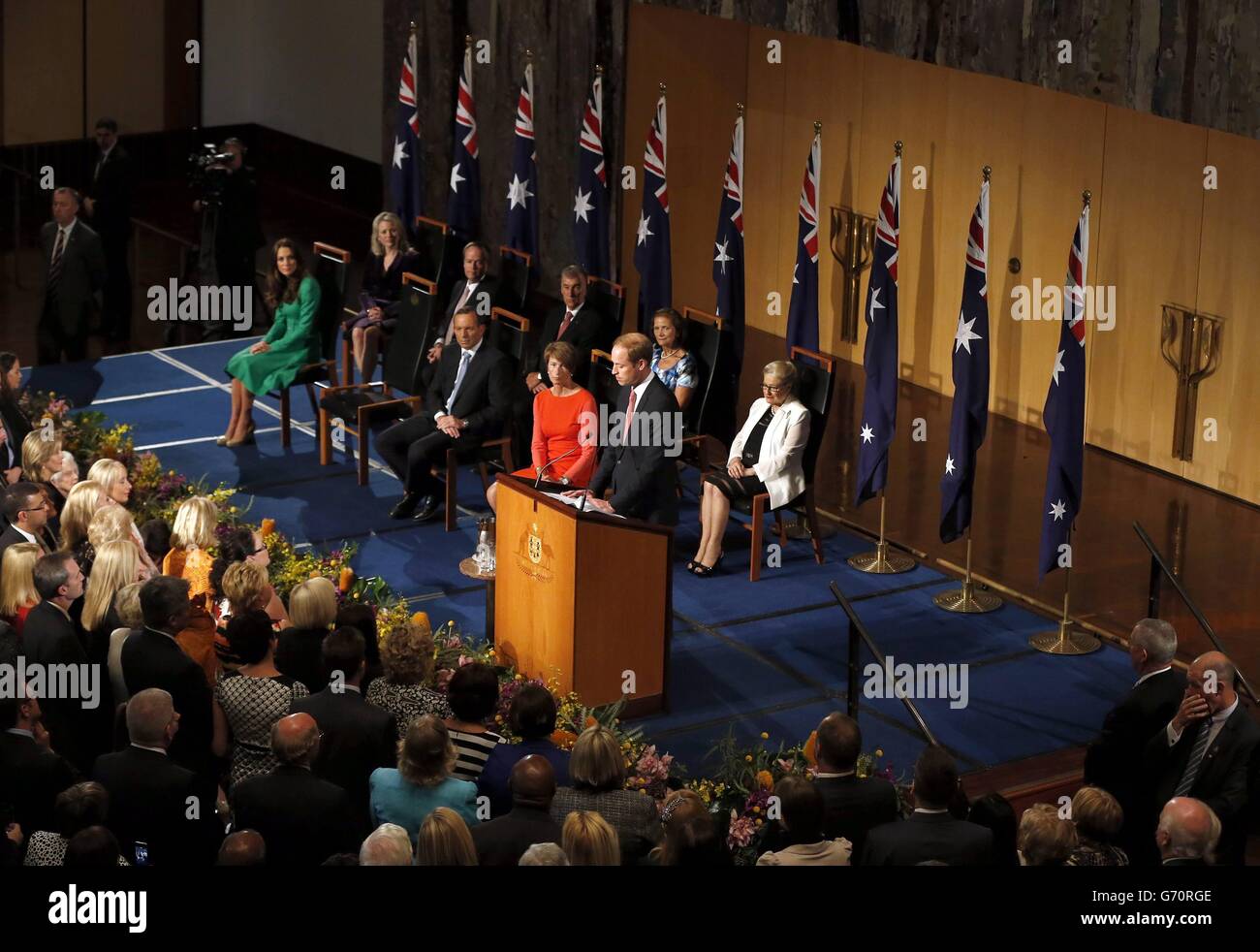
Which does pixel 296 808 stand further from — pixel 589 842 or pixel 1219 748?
pixel 1219 748

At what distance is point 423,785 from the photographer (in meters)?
6.16

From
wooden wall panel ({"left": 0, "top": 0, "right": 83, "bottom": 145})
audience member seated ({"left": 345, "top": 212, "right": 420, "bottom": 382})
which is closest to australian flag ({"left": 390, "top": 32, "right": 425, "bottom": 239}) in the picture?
audience member seated ({"left": 345, "top": 212, "right": 420, "bottom": 382})

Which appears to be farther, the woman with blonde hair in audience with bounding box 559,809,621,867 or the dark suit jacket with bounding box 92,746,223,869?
the dark suit jacket with bounding box 92,746,223,869

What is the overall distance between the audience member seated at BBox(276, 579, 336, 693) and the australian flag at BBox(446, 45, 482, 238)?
25.2 feet

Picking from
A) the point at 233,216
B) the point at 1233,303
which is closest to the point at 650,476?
the point at 1233,303

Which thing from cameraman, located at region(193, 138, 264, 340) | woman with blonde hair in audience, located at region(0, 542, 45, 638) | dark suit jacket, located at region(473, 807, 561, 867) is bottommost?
dark suit jacket, located at region(473, 807, 561, 867)

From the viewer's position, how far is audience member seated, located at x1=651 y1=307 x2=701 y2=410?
11188mm

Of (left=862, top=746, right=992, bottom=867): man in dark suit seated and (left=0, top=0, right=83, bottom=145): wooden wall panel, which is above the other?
(left=0, top=0, right=83, bottom=145): wooden wall panel

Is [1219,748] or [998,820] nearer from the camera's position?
[998,820]

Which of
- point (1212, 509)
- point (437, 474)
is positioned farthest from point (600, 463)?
point (1212, 509)

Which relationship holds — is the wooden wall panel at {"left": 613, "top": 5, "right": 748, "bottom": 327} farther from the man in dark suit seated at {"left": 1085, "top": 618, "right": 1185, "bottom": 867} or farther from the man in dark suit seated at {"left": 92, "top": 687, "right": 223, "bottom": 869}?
the man in dark suit seated at {"left": 92, "top": 687, "right": 223, "bottom": 869}

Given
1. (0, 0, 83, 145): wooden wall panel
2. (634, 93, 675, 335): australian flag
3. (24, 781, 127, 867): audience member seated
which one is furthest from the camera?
(0, 0, 83, 145): wooden wall panel

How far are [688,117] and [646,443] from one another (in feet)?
18.9

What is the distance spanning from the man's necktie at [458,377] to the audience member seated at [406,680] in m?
4.58
